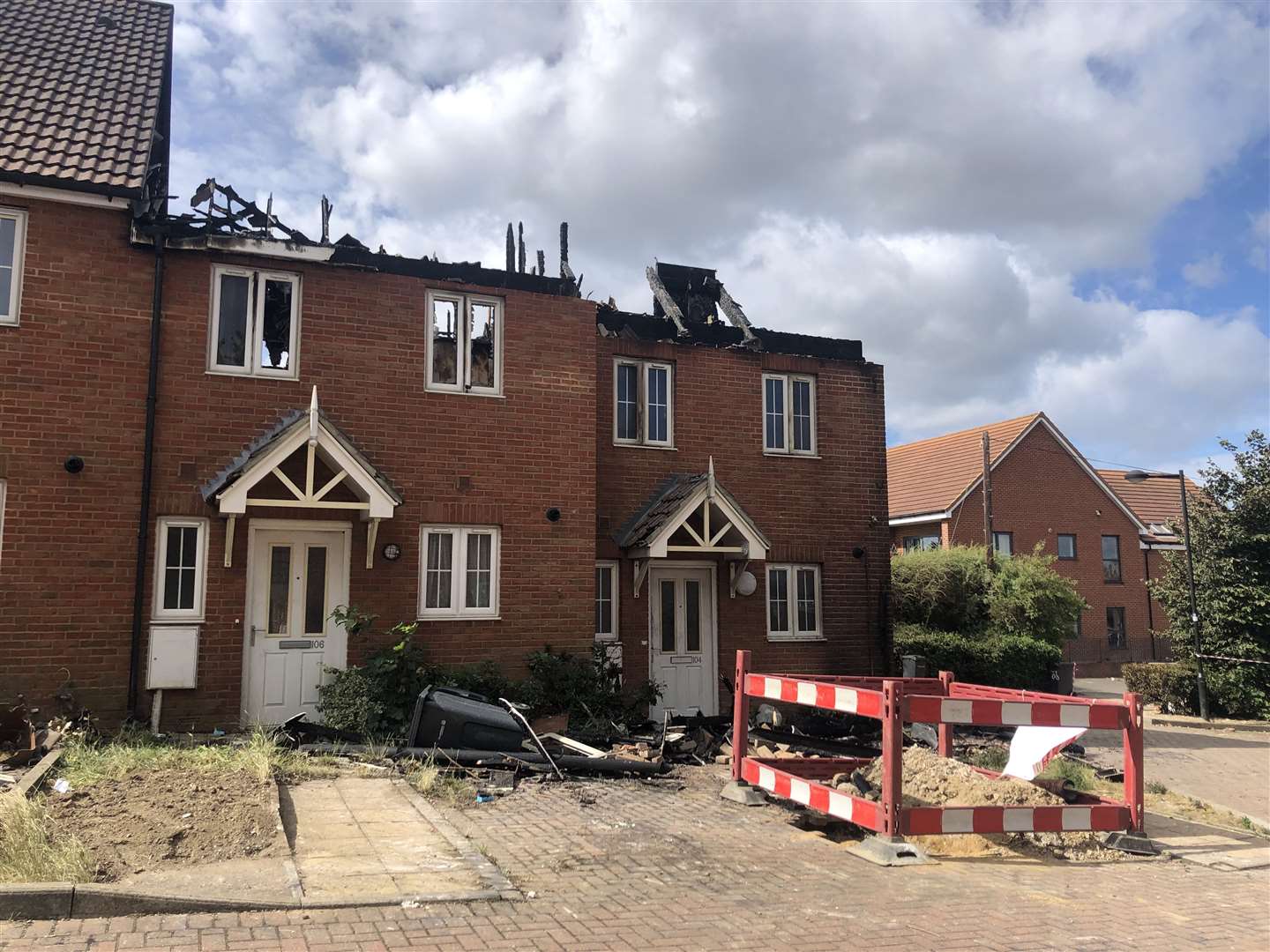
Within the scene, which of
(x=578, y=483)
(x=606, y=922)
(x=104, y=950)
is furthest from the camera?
(x=578, y=483)

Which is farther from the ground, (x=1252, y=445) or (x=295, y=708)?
(x=1252, y=445)

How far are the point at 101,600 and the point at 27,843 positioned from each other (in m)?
5.85

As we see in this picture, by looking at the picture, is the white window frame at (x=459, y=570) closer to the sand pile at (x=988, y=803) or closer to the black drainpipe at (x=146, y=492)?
the black drainpipe at (x=146, y=492)

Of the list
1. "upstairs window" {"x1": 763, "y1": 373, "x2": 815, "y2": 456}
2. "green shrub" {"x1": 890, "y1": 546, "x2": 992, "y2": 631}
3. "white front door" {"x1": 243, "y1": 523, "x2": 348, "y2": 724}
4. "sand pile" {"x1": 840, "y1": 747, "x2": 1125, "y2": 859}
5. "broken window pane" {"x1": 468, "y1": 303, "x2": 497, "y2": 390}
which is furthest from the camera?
"green shrub" {"x1": 890, "y1": 546, "x2": 992, "y2": 631}

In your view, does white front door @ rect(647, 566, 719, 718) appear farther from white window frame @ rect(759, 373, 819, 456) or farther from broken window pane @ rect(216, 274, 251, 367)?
broken window pane @ rect(216, 274, 251, 367)

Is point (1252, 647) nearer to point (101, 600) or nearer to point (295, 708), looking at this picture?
point (295, 708)

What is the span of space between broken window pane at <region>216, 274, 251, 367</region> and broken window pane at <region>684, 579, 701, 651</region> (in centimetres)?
694

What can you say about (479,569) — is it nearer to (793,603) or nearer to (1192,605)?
(793,603)

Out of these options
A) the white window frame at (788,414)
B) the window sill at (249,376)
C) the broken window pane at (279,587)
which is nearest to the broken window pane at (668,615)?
the white window frame at (788,414)

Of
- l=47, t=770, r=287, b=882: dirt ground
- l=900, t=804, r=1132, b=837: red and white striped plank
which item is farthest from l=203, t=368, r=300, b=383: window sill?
l=900, t=804, r=1132, b=837: red and white striped plank

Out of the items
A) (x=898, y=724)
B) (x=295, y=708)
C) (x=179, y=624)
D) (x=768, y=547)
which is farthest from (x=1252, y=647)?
(x=179, y=624)

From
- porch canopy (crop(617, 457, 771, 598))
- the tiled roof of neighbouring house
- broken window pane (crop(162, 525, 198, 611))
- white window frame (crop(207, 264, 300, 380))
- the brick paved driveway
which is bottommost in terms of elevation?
the brick paved driveway

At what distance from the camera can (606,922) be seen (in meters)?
5.52

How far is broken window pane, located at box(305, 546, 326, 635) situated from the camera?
470 inches
